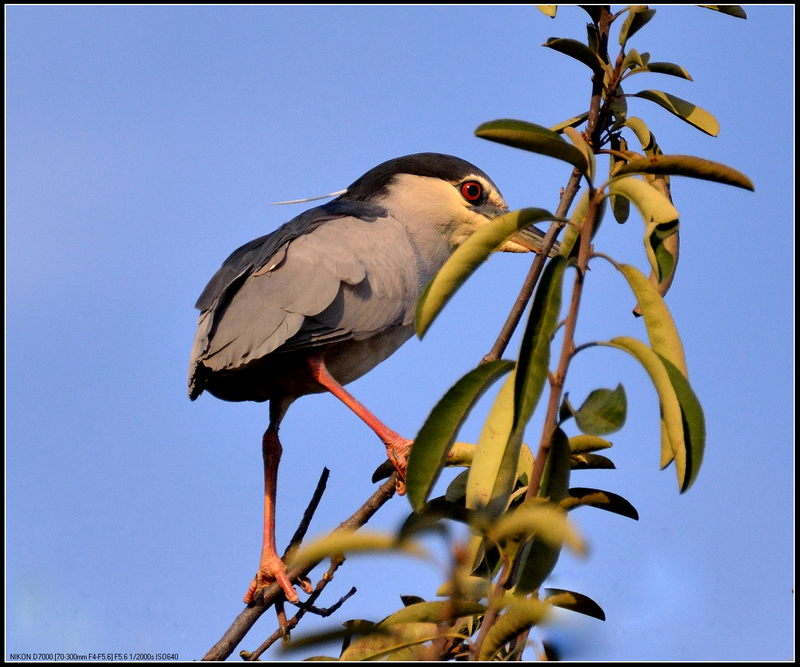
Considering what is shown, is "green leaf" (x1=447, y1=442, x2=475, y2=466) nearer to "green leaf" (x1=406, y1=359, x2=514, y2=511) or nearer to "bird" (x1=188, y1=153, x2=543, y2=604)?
"bird" (x1=188, y1=153, x2=543, y2=604)

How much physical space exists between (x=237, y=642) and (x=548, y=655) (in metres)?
1.35

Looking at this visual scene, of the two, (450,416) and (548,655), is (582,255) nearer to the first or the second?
(450,416)

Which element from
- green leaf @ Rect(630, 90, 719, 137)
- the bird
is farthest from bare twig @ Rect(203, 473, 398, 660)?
green leaf @ Rect(630, 90, 719, 137)

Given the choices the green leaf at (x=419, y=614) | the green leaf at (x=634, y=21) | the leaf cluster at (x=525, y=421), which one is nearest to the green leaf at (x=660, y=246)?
the leaf cluster at (x=525, y=421)

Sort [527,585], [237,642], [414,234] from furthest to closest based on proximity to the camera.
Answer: [414,234]
[237,642]
[527,585]

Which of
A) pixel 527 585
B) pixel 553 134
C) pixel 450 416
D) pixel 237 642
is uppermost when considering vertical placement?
pixel 553 134

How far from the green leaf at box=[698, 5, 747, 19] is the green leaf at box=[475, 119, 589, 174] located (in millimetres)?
1215

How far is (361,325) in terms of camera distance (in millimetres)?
4023

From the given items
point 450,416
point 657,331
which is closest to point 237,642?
point 450,416

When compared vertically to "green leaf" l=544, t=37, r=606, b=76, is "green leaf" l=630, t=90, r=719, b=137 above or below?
below

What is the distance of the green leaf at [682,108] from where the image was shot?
2.93 meters

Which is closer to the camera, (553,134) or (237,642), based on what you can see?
(553,134)

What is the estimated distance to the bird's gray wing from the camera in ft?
12.2

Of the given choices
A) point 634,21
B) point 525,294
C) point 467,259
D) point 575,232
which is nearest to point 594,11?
point 634,21
